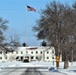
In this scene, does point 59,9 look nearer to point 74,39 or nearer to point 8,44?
point 74,39

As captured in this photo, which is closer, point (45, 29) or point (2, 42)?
point (45, 29)

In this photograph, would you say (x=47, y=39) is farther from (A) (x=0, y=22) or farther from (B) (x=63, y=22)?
(A) (x=0, y=22)

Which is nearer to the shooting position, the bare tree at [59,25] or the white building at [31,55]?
the bare tree at [59,25]

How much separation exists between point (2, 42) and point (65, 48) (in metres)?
20.7

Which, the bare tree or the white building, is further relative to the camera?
the white building

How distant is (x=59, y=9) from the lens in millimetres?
54688

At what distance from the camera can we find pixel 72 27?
173 feet

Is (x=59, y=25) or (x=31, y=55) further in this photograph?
(x=31, y=55)

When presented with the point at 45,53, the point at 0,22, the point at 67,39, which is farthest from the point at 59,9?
the point at 45,53

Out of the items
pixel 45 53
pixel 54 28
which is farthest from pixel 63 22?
pixel 45 53

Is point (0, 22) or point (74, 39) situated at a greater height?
point (0, 22)

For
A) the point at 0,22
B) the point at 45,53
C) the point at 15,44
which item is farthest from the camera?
the point at 45,53

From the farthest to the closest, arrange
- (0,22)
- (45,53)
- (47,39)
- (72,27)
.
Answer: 1. (45,53)
2. (0,22)
3. (47,39)
4. (72,27)

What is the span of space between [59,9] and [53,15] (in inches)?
62.9
